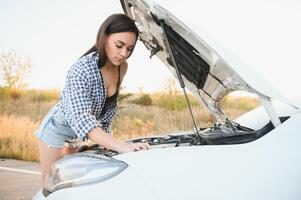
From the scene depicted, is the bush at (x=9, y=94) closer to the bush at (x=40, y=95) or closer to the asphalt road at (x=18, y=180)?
the bush at (x=40, y=95)

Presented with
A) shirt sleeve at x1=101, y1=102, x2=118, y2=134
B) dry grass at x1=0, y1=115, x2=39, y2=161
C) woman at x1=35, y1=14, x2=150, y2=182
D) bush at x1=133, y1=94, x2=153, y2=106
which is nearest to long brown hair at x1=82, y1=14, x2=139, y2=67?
woman at x1=35, y1=14, x2=150, y2=182

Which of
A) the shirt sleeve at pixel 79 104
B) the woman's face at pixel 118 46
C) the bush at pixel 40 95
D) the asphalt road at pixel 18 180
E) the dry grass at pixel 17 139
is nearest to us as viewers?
the shirt sleeve at pixel 79 104

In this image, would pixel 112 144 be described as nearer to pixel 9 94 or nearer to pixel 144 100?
pixel 144 100

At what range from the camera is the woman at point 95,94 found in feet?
8.13

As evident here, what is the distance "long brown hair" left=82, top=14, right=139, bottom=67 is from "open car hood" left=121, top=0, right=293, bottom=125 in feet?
0.21

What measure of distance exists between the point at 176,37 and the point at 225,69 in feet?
1.17

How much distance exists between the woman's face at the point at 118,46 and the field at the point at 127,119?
322 cm

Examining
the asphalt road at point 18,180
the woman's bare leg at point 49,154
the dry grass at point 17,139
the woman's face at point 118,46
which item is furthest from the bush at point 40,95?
the woman's face at point 118,46

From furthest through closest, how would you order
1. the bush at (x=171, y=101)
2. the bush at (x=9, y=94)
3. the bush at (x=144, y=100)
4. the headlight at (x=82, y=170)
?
the bush at (x=9, y=94), the bush at (x=144, y=100), the bush at (x=171, y=101), the headlight at (x=82, y=170)

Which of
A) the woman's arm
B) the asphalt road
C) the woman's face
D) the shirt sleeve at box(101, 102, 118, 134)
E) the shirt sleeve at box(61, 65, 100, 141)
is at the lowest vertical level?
the asphalt road

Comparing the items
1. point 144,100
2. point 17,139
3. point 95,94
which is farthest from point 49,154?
point 144,100

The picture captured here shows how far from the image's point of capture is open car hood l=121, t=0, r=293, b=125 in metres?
2.11

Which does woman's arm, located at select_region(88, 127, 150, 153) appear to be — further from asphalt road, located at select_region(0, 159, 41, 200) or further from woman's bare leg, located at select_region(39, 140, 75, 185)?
asphalt road, located at select_region(0, 159, 41, 200)

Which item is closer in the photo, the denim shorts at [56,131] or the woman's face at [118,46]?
the woman's face at [118,46]
